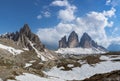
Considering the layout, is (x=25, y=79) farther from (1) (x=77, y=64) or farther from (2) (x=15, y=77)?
(1) (x=77, y=64)

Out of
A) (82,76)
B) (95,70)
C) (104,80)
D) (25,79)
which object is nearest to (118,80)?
(104,80)

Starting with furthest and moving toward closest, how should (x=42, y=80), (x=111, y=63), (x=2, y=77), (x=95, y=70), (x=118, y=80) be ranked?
(x=111, y=63) → (x=95, y=70) → (x=42, y=80) → (x=2, y=77) → (x=118, y=80)

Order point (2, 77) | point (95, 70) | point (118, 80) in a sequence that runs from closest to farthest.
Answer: point (118, 80), point (2, 77), point (95, 70)

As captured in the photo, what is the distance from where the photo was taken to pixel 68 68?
285 ft

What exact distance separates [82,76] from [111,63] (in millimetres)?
16895

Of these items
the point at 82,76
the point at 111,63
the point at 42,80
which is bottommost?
the point at 42,80

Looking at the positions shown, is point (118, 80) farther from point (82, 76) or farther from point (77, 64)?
point (77, 64)

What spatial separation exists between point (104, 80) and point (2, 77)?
26.0 m

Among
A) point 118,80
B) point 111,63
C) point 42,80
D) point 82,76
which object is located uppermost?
point 111,63

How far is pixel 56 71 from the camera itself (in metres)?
85.8

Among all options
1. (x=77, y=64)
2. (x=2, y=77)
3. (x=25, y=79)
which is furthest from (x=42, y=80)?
(x=77, y=64)

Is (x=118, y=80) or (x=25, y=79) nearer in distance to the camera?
(x=118, y=80)

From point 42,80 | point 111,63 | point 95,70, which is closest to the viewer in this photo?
point 42,80

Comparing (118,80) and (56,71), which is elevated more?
(56,71)
